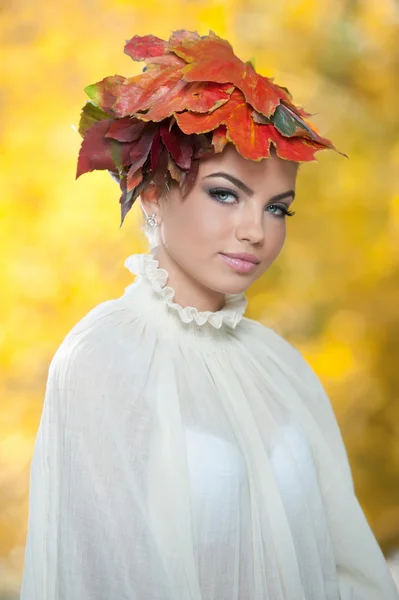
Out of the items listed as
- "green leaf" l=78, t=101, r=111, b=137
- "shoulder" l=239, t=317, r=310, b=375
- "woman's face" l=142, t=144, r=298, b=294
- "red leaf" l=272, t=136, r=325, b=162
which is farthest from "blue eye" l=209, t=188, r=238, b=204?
"shoulder" l=239, t=317, r=310, b=375

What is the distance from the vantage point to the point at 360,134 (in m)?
2.41

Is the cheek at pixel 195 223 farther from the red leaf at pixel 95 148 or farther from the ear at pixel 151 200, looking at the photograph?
the red leaf at pixel 95 148

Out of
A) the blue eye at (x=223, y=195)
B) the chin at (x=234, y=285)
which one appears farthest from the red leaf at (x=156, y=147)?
the chin at (x=234, y=285)

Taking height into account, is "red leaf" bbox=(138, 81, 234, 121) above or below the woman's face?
above

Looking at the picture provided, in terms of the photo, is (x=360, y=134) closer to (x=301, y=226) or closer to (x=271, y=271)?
(x=301, y=226)

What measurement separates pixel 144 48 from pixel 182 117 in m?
0.20

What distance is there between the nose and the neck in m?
0.15

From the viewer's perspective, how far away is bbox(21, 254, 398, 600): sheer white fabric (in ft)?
4.12

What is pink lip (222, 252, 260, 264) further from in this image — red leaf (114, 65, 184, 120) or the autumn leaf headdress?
red leaf (114, 65, 184, 120)

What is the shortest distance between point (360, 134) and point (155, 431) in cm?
141

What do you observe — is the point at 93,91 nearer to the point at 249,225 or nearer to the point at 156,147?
the point at 156,147

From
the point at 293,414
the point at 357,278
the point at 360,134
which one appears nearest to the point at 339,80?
the point at 360,134

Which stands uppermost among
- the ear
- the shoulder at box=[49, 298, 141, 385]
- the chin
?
the ear

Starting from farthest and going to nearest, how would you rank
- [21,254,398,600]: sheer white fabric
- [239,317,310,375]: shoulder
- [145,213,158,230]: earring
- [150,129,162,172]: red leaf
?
[239,317,310,375]: shoulder
[145,213,158,230]: earring
[150,129,162,172]: red leaf
[21,254,398,600]: sheer white fabric
